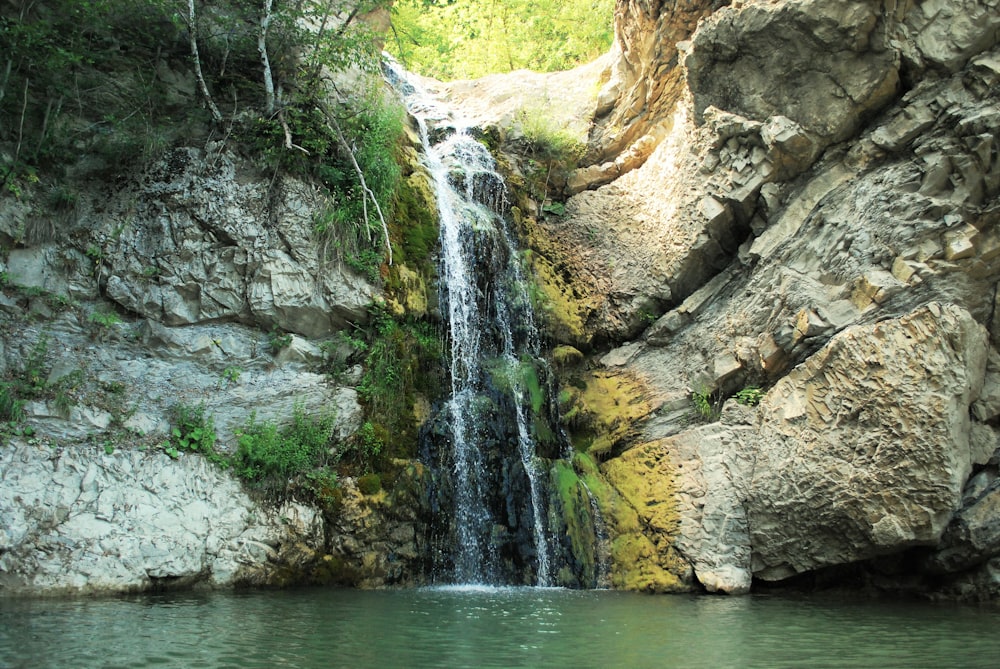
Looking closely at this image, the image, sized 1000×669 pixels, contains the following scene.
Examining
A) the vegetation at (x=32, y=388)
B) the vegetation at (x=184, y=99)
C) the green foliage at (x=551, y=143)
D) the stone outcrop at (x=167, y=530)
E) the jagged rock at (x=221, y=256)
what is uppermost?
the green foliage at (x=551, y=143)

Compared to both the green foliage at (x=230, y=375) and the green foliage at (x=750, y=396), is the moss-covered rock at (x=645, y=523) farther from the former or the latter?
the green foliage at (x=230, y=375)

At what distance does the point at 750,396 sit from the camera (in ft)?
34.2

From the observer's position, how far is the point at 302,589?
8.38 metres

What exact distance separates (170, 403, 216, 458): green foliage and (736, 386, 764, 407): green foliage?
730 cm

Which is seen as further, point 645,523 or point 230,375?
point 645,523

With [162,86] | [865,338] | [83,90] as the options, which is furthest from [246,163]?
[865,338]

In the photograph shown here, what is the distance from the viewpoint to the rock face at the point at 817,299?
862 centimetres

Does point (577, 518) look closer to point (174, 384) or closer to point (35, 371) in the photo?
point (174, 384)

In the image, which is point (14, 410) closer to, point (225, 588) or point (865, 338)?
point (225, 588)

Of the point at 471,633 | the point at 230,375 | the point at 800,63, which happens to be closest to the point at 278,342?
the point at 230,375

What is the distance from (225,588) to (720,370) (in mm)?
7478

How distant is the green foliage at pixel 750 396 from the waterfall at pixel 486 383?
3057mm

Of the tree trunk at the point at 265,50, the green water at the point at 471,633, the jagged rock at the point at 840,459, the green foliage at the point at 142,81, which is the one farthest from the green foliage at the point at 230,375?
the jagged rock at the point at 840,459

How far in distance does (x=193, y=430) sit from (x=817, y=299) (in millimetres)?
8520
